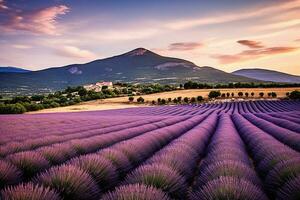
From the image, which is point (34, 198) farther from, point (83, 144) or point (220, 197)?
point (83, 144)

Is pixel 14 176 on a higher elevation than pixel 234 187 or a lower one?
lower

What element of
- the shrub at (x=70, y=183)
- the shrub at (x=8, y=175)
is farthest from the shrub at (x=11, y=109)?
the shrub at (x=70, y=183)

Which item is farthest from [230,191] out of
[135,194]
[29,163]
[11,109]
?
[11,109]

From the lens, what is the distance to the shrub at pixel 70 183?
10.4 ft

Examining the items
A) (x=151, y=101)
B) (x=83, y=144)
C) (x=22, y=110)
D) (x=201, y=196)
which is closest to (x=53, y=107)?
(x=22, y=110)

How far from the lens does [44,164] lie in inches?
185

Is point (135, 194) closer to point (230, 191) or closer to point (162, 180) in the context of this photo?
point (230, 191)

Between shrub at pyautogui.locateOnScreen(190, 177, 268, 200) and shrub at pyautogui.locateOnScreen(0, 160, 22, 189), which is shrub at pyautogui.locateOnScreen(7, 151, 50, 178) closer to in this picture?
shrub at pyautogui.locateOnScreen(0, 160, 22, 189)

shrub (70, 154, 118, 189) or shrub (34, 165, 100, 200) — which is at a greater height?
shrub (34, 165, 100, 200)

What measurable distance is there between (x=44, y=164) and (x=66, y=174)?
1.52 meters

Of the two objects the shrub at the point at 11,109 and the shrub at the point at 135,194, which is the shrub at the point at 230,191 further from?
the shrub at the point at 11,109

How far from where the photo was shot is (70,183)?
324 cm

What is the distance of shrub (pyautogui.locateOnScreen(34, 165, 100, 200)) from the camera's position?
318 centimetres

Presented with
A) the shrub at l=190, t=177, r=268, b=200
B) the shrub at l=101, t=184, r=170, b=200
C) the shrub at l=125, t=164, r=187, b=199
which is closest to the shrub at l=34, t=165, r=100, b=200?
the shrub at l=125, t=164, r=187, b=199
